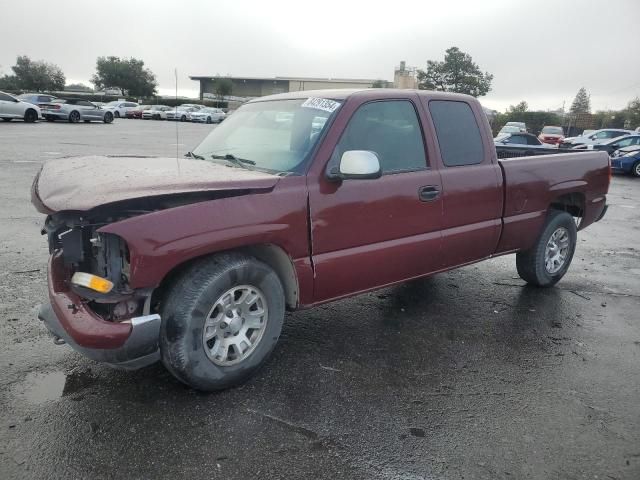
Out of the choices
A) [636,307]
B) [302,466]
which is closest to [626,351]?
[636,307]

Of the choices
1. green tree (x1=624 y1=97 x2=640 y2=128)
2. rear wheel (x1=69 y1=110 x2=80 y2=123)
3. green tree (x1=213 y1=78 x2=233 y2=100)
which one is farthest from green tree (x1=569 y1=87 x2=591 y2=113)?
rear wheel (x1=69 y1=110 x2=80 y2=123)

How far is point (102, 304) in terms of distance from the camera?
2844mm

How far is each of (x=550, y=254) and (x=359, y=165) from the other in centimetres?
318

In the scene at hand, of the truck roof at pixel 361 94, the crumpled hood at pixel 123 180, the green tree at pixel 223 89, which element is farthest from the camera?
the green tree at pixel 223 89

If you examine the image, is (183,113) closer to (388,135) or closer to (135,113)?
(135,113)

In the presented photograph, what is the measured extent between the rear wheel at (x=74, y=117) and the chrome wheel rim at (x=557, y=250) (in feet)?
98.3

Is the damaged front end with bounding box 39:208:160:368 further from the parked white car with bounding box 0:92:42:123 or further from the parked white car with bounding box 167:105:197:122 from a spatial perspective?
the parked white car with bounding box 167:105:197:122

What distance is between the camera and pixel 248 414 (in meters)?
2.95

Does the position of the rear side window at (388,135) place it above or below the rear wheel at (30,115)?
below

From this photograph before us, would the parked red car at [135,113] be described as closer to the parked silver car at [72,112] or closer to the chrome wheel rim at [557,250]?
the parked silver car at [72,112]

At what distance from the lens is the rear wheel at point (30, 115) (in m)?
25.6

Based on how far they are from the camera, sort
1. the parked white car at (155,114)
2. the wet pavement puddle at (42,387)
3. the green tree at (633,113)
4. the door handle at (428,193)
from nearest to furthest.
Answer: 1. the wet pavement puddle at (42,387)
2. the door handle at (428,193)
3. the parked white car at (155,114)
4. the green tree at (633,113)

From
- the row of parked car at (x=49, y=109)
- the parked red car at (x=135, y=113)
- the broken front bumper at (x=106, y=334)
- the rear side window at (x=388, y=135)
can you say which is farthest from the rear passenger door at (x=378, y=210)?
the parked red car at (x=135, y=113)

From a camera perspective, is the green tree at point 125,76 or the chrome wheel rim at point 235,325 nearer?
the chrome wheel rim at point 235,325
